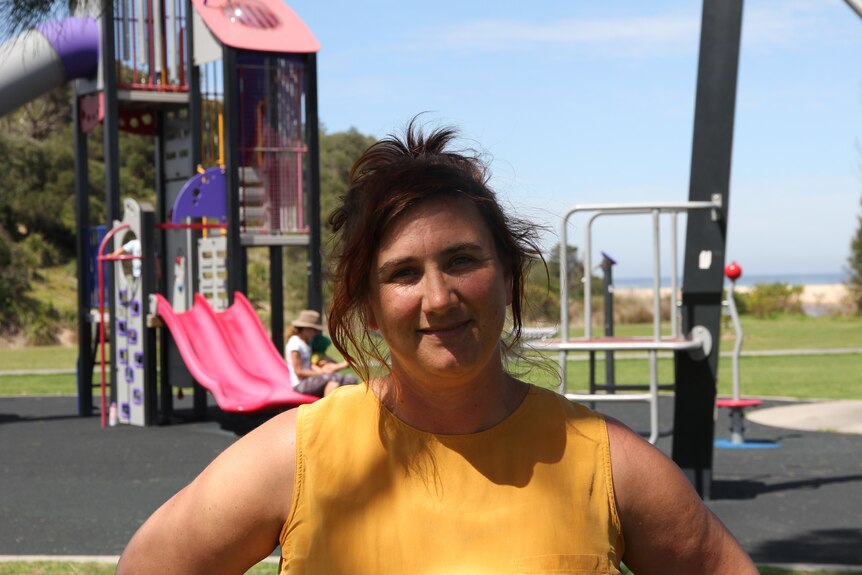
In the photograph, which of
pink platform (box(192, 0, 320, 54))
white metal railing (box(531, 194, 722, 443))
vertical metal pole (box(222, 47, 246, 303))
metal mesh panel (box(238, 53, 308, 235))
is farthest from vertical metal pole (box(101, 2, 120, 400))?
white metal railing (box(531, 194, 722, 443))

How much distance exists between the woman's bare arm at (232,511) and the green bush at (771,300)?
122 ft

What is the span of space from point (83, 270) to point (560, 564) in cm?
1213

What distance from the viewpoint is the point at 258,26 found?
1212 cm

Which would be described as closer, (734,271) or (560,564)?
(560,564)

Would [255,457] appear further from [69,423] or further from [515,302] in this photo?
[69,423]

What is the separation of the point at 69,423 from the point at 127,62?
153 inches

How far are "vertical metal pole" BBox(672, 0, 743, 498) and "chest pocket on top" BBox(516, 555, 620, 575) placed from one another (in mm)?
5140

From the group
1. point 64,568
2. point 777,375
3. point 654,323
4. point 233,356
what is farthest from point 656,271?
point 777,375

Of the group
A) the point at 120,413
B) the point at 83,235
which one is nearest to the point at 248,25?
the point at 83,235

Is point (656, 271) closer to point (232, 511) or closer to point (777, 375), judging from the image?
point (232, 511)

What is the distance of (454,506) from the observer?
1.71 metres

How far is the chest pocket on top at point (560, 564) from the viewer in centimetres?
170

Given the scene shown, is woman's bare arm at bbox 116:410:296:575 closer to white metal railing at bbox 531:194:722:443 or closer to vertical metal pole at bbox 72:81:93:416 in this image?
white metal railing at bbox 531:194:722:443

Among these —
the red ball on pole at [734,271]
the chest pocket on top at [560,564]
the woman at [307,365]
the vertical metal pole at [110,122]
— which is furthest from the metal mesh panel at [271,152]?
the chest pocket on top at [560,564]
